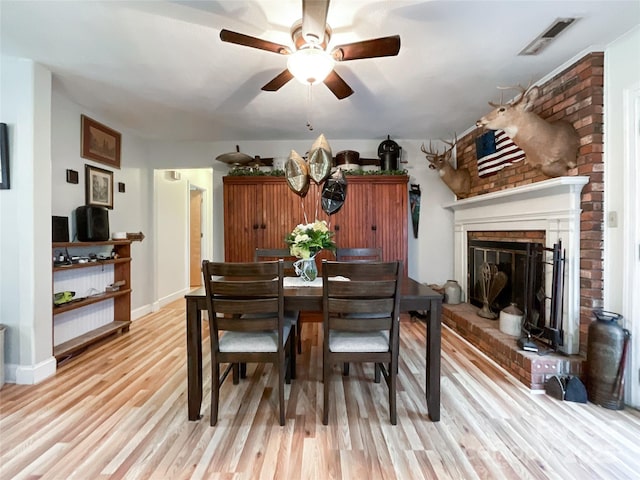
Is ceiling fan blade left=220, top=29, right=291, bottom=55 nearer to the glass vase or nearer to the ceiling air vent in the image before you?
the glass vase

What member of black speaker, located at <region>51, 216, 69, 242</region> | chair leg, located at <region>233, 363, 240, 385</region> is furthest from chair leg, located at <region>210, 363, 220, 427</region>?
black speaker, located at <region>51, 216, 69, 242</region>

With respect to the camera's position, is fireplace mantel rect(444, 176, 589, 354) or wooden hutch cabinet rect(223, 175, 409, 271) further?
wooden hutch cabinet rect(223, 175, 409, 271)

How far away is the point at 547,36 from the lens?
1.92 meters

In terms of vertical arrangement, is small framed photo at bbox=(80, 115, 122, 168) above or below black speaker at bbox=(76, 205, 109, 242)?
above

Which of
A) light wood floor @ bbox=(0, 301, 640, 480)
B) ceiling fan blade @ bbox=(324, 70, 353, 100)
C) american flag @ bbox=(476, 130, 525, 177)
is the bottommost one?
light wood floor @ bbox=(0, 301, 640, 480)

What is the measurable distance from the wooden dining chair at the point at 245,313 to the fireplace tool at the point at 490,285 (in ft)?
7.93

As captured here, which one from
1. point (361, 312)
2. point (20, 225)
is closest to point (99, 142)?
point (20, 225)

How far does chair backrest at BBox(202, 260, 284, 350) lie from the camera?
1617 millimetres

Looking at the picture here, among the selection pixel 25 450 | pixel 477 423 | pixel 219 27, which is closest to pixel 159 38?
pixel 219 27

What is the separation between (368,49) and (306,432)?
2173 mm

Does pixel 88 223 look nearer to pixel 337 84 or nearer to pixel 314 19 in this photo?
pixel 337 84

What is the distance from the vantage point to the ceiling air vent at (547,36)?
1.79m

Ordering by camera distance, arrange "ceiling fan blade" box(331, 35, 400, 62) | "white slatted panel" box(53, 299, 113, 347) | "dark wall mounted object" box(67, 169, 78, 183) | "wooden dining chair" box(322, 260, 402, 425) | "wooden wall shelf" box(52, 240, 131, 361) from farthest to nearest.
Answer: "dark wall mounted object" box(67, 169, 78, 183) < "white slatted panel" box(53, 299, 113, 347) < "wooden wall shelf" box(52, 240, 131, 361) < "wooden dining chair" box(322, 260, 402, 425) < "ceiling fan blade" box(331, 35, 400, 62)

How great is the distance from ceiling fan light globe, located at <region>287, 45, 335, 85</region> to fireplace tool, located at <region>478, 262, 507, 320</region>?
2635mm
